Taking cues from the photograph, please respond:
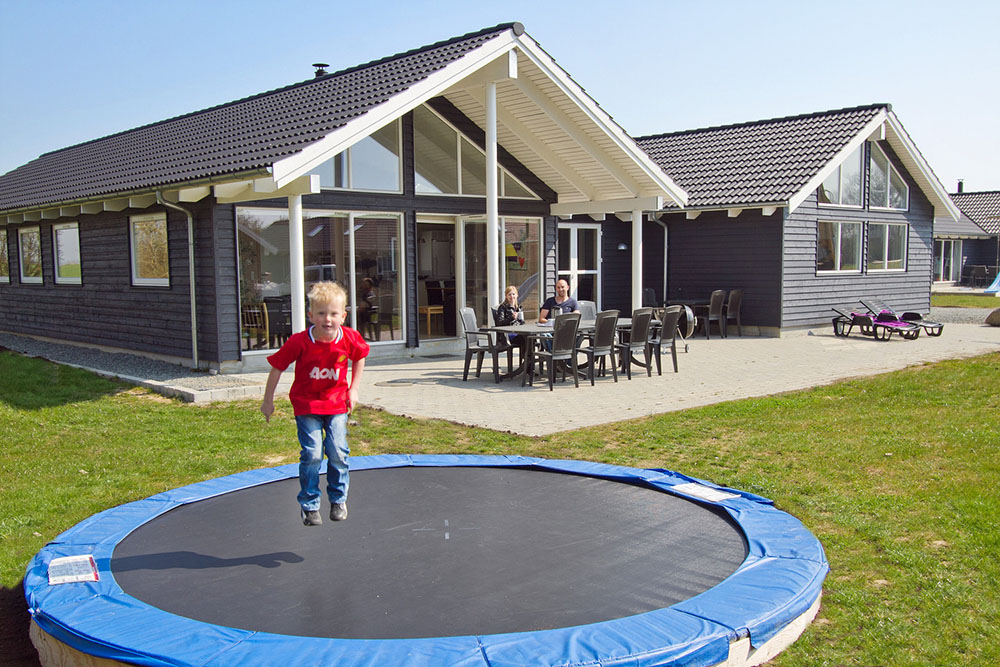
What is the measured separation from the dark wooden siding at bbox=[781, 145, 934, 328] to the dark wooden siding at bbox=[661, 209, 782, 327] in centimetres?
27

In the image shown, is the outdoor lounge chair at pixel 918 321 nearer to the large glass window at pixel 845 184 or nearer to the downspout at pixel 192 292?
the large glass window at pixel 845 184

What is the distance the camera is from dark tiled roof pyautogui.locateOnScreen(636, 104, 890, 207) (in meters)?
15.5

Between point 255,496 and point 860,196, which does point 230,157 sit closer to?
point 255,496

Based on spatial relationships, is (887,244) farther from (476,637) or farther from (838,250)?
(476,637)

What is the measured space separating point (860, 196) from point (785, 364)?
23.8 feet

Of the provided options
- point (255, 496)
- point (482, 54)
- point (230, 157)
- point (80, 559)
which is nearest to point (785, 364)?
point (482, 54)

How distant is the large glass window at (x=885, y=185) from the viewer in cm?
1758

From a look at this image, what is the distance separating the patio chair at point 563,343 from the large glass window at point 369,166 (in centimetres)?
376

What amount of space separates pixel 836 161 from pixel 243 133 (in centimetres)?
1059

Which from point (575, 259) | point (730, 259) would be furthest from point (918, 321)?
point (575, 259)

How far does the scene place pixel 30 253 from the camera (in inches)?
597

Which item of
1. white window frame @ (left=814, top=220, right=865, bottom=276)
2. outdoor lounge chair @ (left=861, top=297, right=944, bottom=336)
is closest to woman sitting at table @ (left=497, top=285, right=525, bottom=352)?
outdoor lounge chair @ (left=861, top=297, right=944, bottom=336)

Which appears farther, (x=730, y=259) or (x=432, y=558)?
(x=730, y=259)

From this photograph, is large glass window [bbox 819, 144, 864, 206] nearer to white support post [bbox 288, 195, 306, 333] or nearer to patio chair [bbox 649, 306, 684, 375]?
patio chair [bbox 649, 306, 684, 375]
